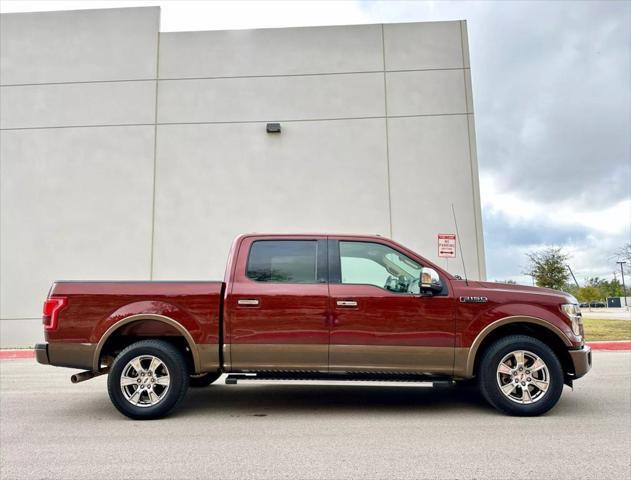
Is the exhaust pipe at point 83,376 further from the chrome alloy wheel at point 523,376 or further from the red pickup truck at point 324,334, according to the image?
the chrome alloy wheel at point 523,376

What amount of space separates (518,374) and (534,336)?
21.8 inches

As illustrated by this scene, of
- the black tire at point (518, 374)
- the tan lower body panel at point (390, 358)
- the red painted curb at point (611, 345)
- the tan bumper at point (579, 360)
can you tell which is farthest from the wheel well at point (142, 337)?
the red painted curb at point (611, 345)

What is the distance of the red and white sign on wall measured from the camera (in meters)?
11.1

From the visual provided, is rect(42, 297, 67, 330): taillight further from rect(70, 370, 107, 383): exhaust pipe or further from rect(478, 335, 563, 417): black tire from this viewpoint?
rect(478, 335, 563, 417): black tire

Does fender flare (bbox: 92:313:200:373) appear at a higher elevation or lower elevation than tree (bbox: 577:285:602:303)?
lower

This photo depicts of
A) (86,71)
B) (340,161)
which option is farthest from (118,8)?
(340,161)

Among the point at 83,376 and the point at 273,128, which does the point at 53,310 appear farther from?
the point at 273,128

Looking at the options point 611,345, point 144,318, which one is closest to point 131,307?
point 144,318

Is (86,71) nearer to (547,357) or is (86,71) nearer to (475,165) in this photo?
(475,165)

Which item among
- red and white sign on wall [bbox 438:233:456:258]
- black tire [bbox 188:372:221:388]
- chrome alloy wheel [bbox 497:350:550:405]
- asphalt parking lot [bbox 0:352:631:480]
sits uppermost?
red and white sign on wall [bbox 438:233:456:258]

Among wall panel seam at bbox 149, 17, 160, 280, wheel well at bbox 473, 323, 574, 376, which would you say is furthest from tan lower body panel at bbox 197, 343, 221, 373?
wall panel seam at bbox 149, 17, 160, 280

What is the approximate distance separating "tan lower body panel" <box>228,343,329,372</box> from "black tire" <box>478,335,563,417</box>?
1.68m

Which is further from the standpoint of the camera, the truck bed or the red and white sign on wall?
the red and white sign on wall

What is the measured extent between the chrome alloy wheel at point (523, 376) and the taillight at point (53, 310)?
15.3 ft
